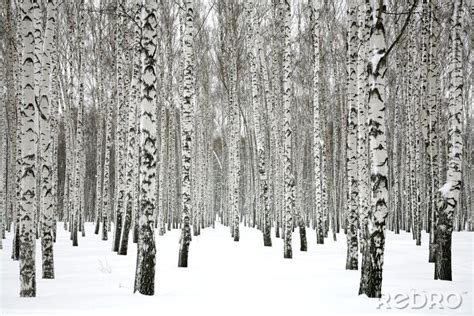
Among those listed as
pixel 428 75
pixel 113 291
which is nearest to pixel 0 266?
pixel 113 291

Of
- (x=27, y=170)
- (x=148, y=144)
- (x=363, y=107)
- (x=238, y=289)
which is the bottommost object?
(x=238, y=289)

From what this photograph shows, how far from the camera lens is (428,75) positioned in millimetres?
9242

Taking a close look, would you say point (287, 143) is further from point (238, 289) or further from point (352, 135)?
point (238, 289)

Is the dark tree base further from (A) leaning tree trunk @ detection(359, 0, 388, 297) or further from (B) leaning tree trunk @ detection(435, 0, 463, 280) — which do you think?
(A) leaning tree trunk @ detection(359, 0, 388, 297)

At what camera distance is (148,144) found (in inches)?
223

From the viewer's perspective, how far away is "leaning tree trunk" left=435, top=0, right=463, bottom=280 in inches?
261

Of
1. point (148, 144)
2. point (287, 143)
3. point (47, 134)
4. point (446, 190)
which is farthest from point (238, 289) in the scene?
point (287, 143)

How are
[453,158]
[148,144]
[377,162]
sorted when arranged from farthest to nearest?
[453,158], [148,144], [377,162]

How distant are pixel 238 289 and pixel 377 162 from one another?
2.96m

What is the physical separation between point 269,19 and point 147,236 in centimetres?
1760

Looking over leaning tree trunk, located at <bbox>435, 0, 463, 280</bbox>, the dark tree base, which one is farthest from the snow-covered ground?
the dark tree base

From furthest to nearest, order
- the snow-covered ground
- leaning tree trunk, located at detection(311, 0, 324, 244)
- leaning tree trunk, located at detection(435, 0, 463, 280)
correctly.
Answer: leaning tree trunk, located at detection(311, 0, 324, 244) → leaning tree trunk, located at detection(435, 0, 463, 280) → the snow-covered ground

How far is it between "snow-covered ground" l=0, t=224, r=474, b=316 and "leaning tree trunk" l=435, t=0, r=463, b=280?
0.56 meters

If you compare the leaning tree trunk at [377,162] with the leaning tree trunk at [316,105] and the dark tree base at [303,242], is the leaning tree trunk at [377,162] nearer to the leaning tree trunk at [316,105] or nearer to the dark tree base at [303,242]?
the leaning tree trunk at [316,105]
